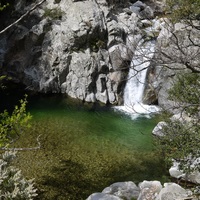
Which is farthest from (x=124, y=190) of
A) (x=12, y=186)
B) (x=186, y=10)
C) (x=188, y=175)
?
(x=186, y=10)

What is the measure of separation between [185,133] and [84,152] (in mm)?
6833

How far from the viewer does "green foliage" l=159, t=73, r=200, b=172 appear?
826 cm

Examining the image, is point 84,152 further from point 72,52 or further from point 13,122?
point 72,52

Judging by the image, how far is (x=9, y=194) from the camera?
276 inches

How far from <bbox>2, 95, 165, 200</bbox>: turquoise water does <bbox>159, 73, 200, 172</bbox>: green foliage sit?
12.2ft

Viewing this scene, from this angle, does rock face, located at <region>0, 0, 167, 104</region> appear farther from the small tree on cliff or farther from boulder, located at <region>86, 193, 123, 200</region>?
boulder, located at <region>86, 193, 123, 200</region>

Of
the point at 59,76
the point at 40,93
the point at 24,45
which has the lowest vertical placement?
the point at 40,93

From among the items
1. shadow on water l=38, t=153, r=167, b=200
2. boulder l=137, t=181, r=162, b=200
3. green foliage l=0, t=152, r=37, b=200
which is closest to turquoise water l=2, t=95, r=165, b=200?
shadow on water l=38, t=153, r=167, b=200

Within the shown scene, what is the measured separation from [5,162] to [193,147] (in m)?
5.32

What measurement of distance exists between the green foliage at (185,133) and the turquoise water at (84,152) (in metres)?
3.73

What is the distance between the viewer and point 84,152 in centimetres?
1418

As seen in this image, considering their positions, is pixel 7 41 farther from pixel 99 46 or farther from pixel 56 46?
pixel 99 46

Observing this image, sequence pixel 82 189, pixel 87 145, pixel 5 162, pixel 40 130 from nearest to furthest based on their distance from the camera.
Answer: pixel 5 162
pixel 82 189
pixel 87 145
pixel 40 130

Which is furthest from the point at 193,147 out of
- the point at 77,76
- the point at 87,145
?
the point at 77,76
